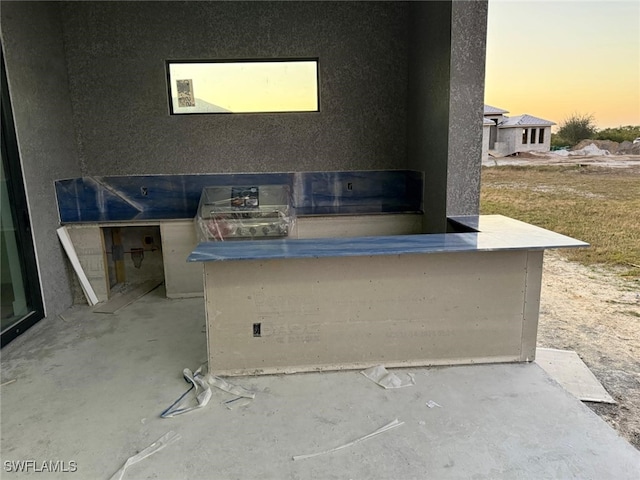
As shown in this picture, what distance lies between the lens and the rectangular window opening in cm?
397

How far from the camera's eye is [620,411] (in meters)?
2.30

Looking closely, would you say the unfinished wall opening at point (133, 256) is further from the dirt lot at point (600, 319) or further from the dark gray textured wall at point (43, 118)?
the dirt lot at point (600, 319)

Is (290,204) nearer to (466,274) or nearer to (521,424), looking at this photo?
(466,274)

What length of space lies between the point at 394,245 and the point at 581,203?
300cm

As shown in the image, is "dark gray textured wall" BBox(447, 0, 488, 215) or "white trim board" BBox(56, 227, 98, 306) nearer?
"dark gray textured wall" BBox(447, 0, 488, 215)

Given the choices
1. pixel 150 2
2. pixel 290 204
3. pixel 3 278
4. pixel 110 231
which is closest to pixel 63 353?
pixel 3 278

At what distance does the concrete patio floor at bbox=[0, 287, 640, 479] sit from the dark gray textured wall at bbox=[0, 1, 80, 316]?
952 mm

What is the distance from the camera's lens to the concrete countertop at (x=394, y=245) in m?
2.34

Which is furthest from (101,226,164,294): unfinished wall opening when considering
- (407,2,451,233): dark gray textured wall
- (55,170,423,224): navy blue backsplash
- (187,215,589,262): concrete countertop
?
(407,2,451,233): dark gray textured wall

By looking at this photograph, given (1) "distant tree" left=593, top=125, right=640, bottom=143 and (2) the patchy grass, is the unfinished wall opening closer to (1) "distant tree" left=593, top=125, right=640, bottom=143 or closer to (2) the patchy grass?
(2) the patchy grass

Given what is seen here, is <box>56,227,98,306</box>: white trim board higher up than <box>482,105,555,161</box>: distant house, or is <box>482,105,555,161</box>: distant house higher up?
<box>482,105,555,161</box>: distant house

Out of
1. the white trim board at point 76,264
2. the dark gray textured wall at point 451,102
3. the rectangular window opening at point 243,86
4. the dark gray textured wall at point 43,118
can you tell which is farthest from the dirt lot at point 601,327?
the dark gray textured wall at point 43,118

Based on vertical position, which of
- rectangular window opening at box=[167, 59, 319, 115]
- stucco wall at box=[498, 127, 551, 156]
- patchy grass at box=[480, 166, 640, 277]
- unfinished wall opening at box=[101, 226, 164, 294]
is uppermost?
rectangular window opening at box=[167, 59, 319, 115]

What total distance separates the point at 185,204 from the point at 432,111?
239 centimetres
